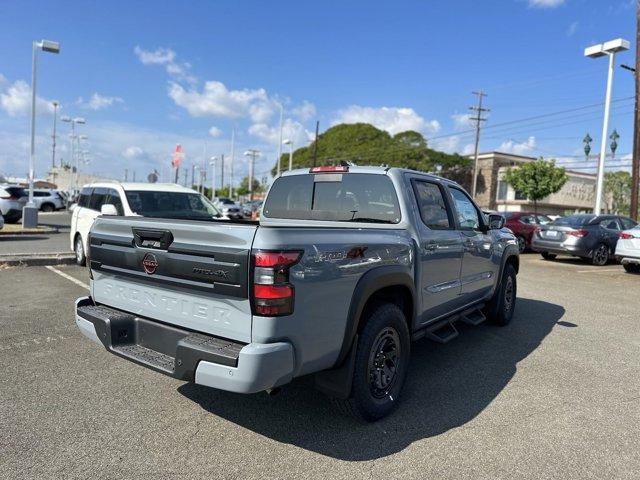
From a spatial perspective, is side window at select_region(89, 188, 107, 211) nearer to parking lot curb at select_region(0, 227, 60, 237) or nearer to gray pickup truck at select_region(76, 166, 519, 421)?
gray pickup truck at select_region(76, 166, 519, 421)

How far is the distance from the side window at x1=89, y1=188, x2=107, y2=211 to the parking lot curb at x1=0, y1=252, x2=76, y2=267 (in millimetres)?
1251

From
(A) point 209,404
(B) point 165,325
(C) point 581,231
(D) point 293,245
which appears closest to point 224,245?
(D) point 293,245

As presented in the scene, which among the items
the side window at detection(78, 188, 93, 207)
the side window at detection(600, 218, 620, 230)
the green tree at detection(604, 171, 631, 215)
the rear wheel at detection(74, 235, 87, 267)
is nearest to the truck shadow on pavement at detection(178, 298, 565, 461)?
the rear wheel at detection(74, 235, 87, 267)

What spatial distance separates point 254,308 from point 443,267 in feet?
7.55

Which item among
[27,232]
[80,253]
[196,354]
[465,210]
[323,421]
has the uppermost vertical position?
[465,210]

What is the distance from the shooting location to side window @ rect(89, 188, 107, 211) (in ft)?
32.0

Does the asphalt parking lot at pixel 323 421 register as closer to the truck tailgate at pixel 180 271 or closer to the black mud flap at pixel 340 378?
the black mud flap at pixel 340 378

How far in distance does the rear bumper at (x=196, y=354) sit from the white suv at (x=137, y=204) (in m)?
5.56

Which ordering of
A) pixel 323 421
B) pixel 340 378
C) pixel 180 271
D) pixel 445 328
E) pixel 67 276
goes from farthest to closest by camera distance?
1. pixel 67 276
2. pixel 445 328
3. pixel 323 421
4. pixel 340 378
5. pixel 180 271

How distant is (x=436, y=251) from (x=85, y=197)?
9073 millimetres

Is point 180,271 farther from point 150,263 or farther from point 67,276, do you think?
point 67,276

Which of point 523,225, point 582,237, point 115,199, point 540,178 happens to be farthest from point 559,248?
point 540,178

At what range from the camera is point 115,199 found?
9.22 m

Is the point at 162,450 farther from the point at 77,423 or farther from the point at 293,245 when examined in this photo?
the point at 293,245
